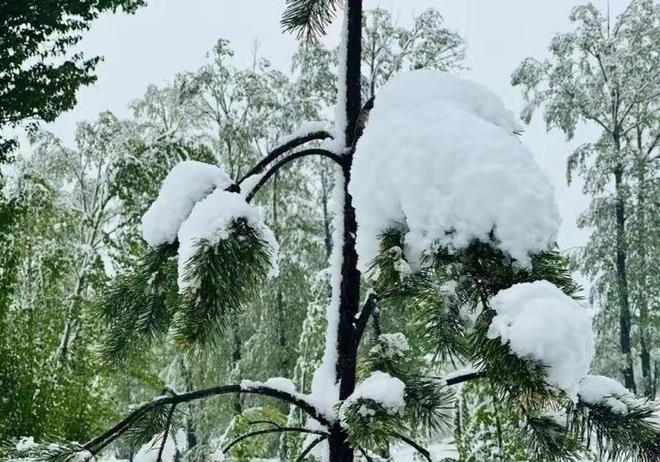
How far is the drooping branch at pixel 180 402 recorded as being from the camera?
117cm

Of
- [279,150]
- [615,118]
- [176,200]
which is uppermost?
[615,118]

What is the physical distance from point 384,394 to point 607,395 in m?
0.33

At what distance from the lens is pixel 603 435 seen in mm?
895

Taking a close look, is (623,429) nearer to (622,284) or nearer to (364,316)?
(364,316)

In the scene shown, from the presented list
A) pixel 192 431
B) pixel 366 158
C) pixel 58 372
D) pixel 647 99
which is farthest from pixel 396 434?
pixel 192 431

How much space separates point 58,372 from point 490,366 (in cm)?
852

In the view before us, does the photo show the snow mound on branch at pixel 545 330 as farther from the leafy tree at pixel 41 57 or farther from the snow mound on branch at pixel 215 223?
the leafy tree at pixel 41 57

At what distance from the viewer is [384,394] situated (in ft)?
3.23

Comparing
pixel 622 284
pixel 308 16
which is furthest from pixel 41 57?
pixel 622 284

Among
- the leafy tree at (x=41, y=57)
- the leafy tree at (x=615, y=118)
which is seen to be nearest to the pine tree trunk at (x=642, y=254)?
the leafy tree at (x=615, y=118)

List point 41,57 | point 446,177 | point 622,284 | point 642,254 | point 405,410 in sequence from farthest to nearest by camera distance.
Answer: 1. point 642,254
2. point 622,284
3. point 41,57
4. point 405,410
5. point 446,177

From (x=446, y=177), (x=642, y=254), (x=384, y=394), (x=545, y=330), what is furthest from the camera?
(x=642, y=254)

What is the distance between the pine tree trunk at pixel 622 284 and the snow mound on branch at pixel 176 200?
12.2m

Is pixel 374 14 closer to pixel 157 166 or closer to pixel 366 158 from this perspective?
pixel 157 166
